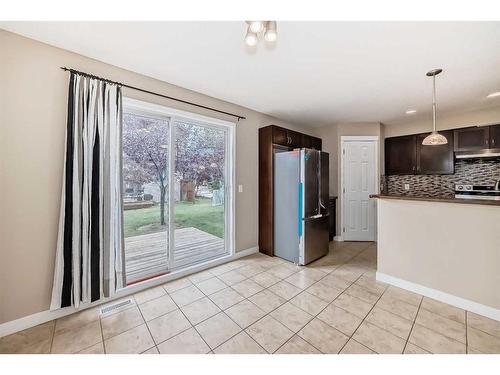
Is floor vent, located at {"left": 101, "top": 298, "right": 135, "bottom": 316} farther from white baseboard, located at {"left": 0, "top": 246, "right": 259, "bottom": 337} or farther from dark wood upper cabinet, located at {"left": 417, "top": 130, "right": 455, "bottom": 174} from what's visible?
dark wood upper cabinet, located at {"left": 417, "top": 130, "right": 455, "bottom": 174}

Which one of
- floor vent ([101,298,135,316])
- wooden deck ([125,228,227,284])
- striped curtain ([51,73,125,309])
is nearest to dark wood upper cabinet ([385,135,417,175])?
wooden deck ([125,228,227,284])

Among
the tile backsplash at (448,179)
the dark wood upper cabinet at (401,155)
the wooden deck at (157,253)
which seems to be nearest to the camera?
the wooden deck at (157,253)

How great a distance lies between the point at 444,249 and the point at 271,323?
1.98 meters

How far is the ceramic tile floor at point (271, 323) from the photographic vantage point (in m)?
1.54

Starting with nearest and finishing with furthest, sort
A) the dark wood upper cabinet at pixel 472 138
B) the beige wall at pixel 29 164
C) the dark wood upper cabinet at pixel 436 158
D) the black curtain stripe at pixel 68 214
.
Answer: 1. the beige wall at pixel 29 164
2. the black curtain stripe at pixel 68 214
3. the dark wood upper cabinet at pixel 472 138
4. the dark wood upper cabinet at pixel 436 158

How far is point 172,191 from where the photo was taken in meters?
2.67

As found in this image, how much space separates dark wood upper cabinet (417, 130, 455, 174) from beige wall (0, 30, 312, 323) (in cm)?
525

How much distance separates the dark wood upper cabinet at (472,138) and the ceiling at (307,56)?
478 millimetres

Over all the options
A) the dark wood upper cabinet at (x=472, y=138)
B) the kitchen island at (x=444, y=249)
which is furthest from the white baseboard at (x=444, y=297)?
the dark wood upper cabinet at (x=472, y=138)

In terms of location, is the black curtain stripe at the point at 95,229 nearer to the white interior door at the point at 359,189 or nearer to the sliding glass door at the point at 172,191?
the sliding glass door at the point at 172,191

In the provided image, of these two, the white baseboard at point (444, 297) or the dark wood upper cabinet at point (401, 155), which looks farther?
the dark wood upper cabinet at point (401, 155)

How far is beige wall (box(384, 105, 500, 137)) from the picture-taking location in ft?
11.0

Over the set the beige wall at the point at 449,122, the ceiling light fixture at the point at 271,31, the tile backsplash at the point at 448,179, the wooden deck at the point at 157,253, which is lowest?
the wooden deck at the point at 157,253
